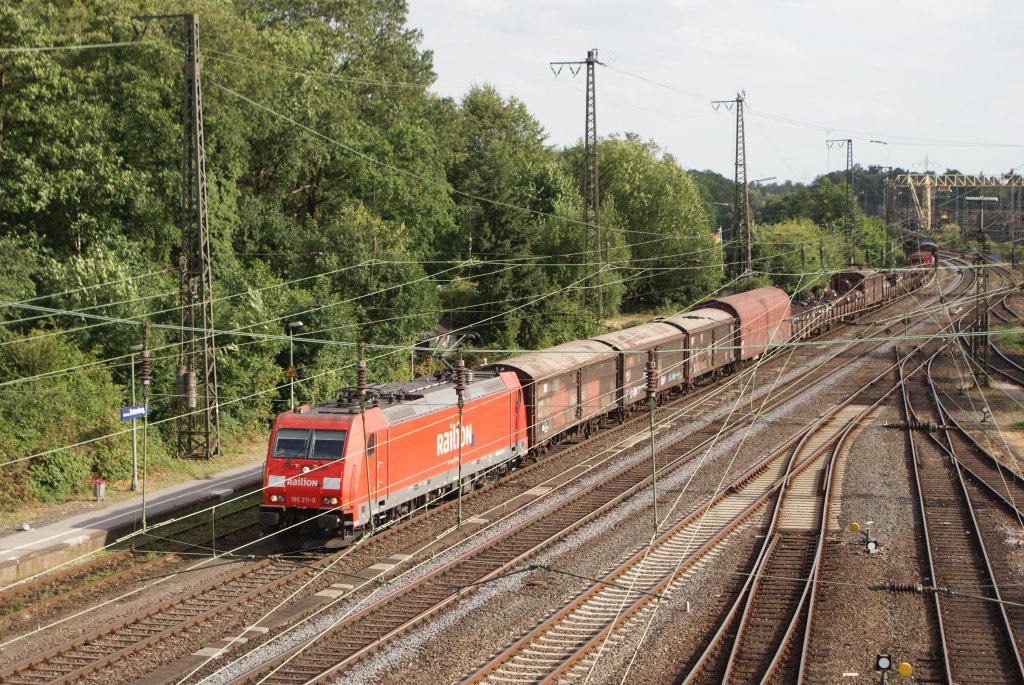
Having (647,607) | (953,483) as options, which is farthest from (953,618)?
(953,483)

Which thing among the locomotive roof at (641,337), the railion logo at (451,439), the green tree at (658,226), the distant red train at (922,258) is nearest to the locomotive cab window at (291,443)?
the railion logo at (451,439)

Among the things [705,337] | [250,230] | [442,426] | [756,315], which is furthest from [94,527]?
[756,315]

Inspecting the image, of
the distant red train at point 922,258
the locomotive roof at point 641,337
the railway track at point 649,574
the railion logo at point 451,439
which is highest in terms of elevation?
the distant red train at point 922,258

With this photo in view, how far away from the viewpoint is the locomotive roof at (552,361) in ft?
97.0

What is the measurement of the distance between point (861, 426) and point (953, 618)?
797 inches

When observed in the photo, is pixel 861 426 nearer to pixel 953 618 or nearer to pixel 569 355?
pixel 569 355

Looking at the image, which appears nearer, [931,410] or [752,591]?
[752,591]

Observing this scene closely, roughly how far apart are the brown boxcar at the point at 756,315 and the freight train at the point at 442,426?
5.62m

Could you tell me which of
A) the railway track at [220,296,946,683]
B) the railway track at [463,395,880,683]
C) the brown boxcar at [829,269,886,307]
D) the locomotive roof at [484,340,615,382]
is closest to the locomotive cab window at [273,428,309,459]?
the railway track at [220,296,946,683]

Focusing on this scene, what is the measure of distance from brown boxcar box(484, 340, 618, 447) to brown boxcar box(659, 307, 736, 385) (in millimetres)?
6297

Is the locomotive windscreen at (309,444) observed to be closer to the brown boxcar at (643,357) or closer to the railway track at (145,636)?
the railway track at (145,636)

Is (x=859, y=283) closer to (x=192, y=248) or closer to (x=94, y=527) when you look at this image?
(x=192, y=248)

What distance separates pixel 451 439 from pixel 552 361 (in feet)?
23.4

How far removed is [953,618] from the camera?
1788 centimetres
